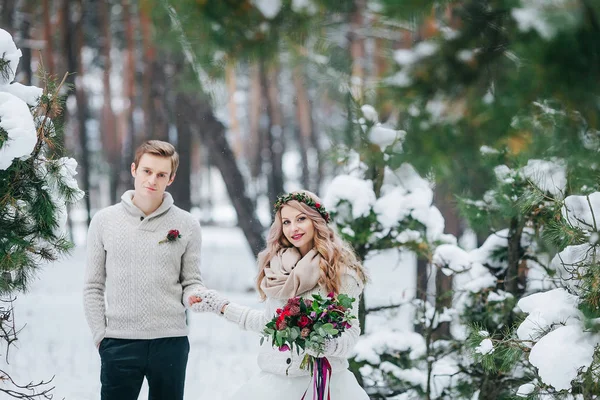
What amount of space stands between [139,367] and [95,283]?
453 mm

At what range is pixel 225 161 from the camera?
25.1 ft

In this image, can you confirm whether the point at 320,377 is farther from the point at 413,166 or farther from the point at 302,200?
the point at 413,166

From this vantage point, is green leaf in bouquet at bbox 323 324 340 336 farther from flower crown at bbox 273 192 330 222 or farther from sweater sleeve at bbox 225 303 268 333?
flower crown at bbox 273 192 330 222

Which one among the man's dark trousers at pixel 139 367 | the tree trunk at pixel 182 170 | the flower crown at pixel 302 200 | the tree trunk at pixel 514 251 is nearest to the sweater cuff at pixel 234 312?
the man's dark trousers at pixel 139 367

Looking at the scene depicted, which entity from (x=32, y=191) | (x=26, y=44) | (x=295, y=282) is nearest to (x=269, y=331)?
(x=295, y=282)

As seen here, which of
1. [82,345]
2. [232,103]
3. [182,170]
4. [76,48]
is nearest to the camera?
[82,345]

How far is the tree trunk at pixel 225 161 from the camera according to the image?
7.49 m

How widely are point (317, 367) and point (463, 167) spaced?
6.11 feet

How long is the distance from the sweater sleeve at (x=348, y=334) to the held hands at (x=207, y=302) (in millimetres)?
598

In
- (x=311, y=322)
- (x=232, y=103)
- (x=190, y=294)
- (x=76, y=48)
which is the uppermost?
(x=76, y=48)

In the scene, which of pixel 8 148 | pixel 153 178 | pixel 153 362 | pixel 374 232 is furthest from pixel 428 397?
pixel 8 148

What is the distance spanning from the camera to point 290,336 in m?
2.82

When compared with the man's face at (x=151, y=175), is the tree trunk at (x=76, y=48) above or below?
above

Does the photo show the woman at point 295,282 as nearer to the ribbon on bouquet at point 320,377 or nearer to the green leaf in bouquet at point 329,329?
the ribbon on bouquet at point 320,377
